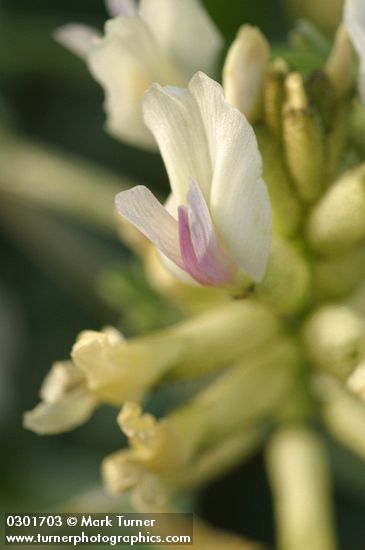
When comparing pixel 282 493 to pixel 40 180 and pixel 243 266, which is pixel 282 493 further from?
pixel 40 180

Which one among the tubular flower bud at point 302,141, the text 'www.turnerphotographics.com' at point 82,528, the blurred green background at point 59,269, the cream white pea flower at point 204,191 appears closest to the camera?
the cream white pea flower at point 204,191

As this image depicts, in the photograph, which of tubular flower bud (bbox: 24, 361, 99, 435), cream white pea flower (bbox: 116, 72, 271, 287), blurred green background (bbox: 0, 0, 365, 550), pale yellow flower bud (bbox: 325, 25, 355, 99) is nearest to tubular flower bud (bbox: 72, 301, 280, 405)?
tubular flower bud (bbox: 24, 361, 99, 435)

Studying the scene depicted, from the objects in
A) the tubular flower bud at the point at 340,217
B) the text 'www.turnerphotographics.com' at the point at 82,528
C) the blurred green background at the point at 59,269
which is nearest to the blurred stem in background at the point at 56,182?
the blurred green background at the point at 59,269

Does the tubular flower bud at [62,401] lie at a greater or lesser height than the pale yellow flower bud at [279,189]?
lesser

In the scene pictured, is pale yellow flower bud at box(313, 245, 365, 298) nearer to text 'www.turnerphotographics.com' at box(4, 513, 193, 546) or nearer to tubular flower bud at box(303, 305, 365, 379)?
tubular flower bud at box(303, 305, 365, 379)

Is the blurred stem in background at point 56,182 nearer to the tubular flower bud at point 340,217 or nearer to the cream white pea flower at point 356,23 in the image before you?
the tubular flower bud at point 340,217

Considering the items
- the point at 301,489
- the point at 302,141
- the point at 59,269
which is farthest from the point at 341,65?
the point at 59,269
